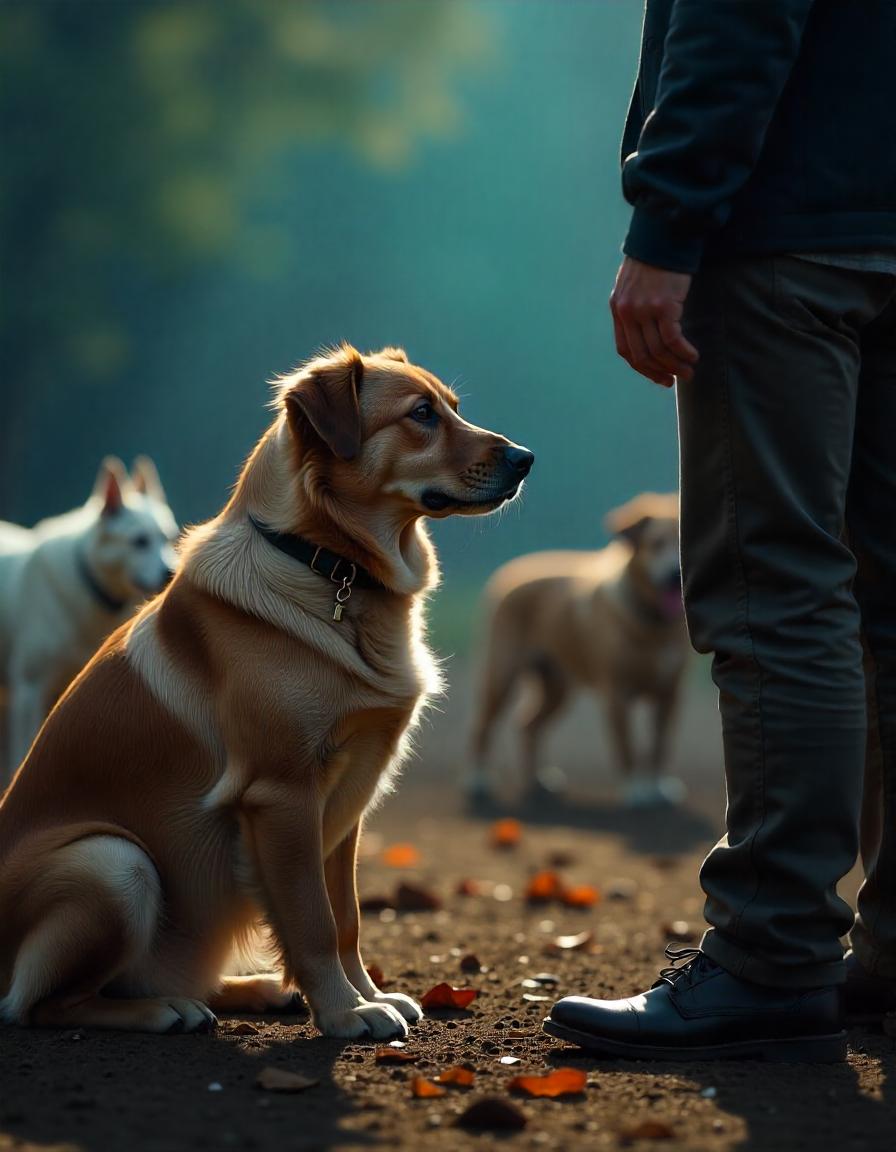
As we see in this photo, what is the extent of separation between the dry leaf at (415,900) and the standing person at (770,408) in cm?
216

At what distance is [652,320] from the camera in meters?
2.81

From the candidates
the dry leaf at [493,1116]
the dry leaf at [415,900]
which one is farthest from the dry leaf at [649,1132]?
the dry leaf at [415,900]

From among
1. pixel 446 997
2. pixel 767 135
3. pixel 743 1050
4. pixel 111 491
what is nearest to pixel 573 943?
pixel 446 997

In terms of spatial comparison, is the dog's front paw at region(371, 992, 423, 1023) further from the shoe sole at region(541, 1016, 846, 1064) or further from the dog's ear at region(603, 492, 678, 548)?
the dog's ear at region(603, 492, 678, 548)

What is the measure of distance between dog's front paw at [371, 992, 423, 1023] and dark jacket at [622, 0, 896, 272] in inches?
68.8

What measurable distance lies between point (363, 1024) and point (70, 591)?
4286 mm

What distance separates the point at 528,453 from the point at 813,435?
96cm

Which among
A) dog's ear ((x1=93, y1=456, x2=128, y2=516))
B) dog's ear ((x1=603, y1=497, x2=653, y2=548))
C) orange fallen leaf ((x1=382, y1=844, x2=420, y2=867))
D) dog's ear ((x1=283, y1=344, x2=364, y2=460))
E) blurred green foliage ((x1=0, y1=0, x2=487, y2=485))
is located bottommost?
orange fallen leaf ((x1=382, y1=844, x2=420, y2=867))

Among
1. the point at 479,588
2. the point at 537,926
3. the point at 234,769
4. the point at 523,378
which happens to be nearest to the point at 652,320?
the point at 234,769

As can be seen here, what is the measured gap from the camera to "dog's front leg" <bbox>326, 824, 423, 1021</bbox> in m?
3.35

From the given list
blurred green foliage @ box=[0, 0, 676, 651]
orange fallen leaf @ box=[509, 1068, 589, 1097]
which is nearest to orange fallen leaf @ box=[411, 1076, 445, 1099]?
orange fallen leaf @ box=[509, 1068, 589, 1097]

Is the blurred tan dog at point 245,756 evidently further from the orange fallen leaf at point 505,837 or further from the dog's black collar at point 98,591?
the orange fallen leaf at point 505,837

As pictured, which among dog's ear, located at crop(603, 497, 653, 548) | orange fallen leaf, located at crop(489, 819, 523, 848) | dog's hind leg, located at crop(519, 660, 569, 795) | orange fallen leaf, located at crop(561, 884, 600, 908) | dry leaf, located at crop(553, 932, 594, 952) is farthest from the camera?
dog's hind leg, located at crop(519, 660, 569, 795)

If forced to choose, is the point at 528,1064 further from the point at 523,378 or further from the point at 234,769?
the point at 523,378
